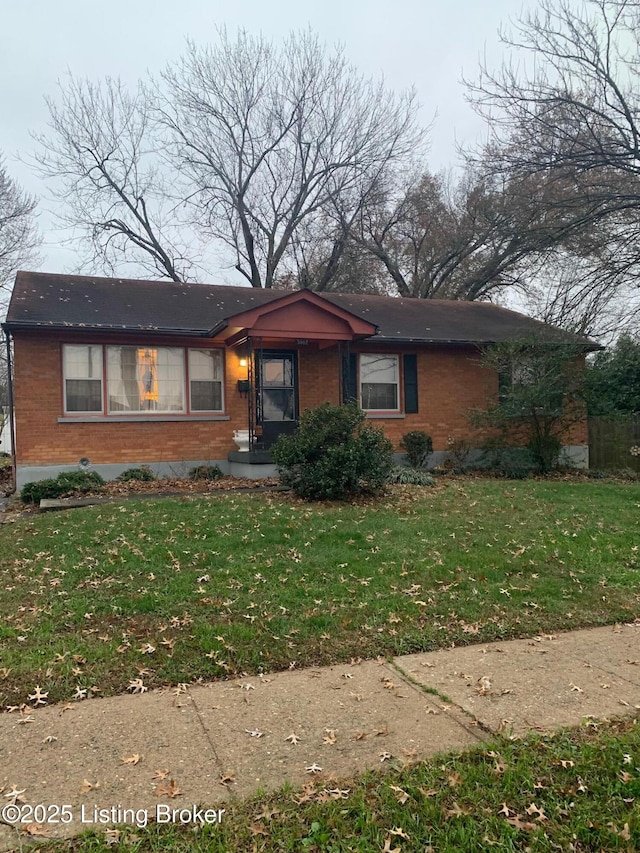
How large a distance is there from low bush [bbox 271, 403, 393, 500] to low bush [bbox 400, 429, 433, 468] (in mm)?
4630

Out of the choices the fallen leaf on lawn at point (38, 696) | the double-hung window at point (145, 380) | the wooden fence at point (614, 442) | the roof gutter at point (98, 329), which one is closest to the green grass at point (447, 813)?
the fallen leaf on lawn at point (38, 696)

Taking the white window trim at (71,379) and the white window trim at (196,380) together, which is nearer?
the white window trim at (71,379)

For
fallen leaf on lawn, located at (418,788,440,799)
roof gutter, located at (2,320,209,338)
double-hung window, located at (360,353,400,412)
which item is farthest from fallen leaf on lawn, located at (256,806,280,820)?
double-hung window, located at (360,353,400,412)

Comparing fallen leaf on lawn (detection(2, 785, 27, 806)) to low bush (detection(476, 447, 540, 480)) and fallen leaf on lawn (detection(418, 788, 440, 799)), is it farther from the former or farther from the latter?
low bush (detection(476, 447, 540, 480))

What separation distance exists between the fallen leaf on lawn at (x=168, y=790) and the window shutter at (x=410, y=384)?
13072mm

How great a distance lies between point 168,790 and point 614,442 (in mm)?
16528

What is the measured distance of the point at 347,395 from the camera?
1387 cm

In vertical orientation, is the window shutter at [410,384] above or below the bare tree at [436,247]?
below

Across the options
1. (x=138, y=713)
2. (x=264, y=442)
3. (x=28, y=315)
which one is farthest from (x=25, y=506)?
(x=138, y=713)

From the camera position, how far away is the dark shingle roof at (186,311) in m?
12.6

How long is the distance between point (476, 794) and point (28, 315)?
1197cm

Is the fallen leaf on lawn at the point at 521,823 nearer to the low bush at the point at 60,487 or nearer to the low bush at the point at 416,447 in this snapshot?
the low bush at the point at 60,487

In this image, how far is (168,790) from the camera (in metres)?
2.88

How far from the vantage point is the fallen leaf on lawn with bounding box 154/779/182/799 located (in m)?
2.85
